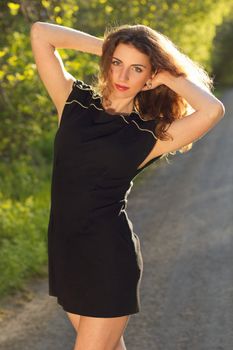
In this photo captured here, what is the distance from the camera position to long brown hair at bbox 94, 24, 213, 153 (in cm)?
297

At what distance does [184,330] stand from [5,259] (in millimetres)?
1977

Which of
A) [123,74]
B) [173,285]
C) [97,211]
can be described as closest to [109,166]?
[97,211]

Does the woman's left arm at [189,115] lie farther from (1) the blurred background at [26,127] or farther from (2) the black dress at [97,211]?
(1) the blurred background at [26,127]

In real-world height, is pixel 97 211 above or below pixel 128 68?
below

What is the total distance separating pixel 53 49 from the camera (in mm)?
3303

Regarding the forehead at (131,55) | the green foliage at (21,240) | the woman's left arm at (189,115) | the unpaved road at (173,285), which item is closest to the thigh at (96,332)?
the woman's left arm at (189,115)

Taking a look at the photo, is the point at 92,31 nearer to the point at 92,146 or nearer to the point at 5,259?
the point at 5,259

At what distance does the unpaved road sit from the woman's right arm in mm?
2317

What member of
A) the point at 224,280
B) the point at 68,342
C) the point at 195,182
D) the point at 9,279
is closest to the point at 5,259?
the point at 9,279

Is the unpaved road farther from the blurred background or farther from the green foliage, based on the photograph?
the blurred background

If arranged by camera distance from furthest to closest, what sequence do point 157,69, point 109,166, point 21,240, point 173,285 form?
point 21,240 → point 173,285 → point 157,69 → point 109,166

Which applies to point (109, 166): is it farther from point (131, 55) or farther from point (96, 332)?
point (96, 332)

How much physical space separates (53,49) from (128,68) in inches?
19.7

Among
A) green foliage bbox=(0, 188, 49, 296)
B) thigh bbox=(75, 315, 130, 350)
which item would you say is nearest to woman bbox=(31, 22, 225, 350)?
thigh bbox=(75, 315, 130, 350)
